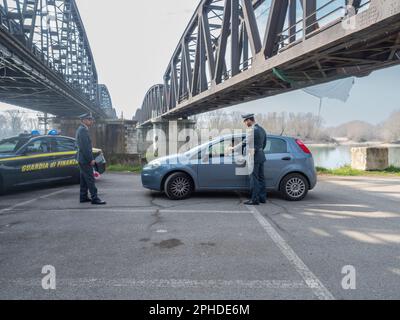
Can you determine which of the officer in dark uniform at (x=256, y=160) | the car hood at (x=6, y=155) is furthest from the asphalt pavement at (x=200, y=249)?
the car hood at (x=6, y=155)

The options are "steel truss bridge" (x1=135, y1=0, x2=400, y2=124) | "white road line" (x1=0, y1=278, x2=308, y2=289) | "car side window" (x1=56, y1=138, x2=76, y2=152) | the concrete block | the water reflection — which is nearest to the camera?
"white road line" (x1=0, y1=278, x2=308, y2=289)

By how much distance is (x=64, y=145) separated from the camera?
846 cm

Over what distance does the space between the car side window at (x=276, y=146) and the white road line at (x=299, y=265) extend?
2.23m

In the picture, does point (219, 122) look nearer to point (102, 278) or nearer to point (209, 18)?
point (209, 18)

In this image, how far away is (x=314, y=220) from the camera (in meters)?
4.88

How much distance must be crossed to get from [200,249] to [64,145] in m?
6.55

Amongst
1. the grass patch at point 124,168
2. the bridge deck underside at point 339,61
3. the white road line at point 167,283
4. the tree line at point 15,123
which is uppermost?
the tree line at point 15,123

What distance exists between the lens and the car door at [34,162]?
721 centimetres

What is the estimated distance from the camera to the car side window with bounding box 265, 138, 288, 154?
21.5 ft

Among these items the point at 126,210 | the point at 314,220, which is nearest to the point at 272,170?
the point at 314,220

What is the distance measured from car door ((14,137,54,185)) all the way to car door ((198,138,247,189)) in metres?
4.49

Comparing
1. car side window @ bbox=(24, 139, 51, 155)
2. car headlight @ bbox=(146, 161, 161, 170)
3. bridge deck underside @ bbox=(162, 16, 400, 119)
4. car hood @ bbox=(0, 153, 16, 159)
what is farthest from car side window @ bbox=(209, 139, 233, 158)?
car hood @ bbox=(0, 153, 16, 159)

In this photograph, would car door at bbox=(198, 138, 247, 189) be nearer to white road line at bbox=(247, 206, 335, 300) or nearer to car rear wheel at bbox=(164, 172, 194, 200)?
car rear wheel at bbox=(164, 172, 194, 200)

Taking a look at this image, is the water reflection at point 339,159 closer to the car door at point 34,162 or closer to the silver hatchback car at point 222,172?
the silver hatchback car at point 222,172
